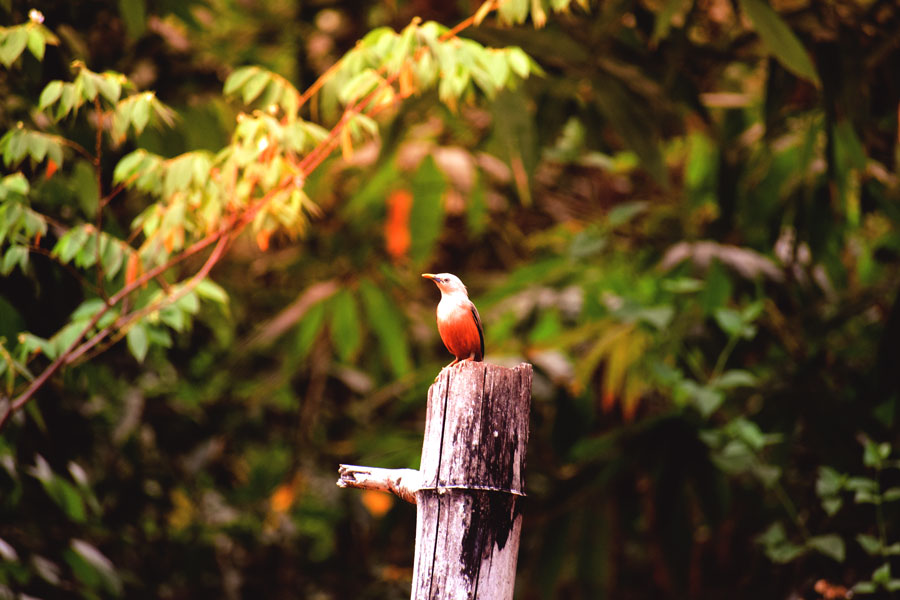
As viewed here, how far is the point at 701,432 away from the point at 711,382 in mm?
207

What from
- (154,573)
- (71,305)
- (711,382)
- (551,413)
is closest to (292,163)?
(71,305)

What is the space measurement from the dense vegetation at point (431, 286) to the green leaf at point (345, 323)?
0.12ft

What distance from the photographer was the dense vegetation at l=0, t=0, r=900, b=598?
2.97 m

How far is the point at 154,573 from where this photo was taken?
5266mm

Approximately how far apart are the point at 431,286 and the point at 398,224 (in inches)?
52.9

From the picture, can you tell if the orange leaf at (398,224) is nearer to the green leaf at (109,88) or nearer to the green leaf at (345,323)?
the green leaf at (345,323)

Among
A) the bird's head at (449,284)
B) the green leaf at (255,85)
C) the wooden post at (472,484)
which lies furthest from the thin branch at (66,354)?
A: the wooden post at (472,484)

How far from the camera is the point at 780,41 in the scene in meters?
3.10

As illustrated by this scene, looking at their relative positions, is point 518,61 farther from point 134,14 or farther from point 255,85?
point 134,14

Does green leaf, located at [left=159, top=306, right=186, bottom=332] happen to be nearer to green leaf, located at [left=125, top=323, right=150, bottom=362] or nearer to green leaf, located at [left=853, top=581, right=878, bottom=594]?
green leaf, located at [left=125, top=323, right=150, bottom=362]

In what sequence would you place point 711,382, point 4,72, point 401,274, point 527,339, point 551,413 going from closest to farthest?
1. point 4,72
2. point 711,382
3. point 527,339
4. point 551,413
5. point 401,274

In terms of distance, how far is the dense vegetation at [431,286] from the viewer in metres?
2.97

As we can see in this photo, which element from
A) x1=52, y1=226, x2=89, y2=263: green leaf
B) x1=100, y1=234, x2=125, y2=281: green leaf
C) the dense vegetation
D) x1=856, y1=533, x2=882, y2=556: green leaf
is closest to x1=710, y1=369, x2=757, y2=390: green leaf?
the dense vegetation

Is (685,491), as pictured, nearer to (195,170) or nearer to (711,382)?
(711,382)
